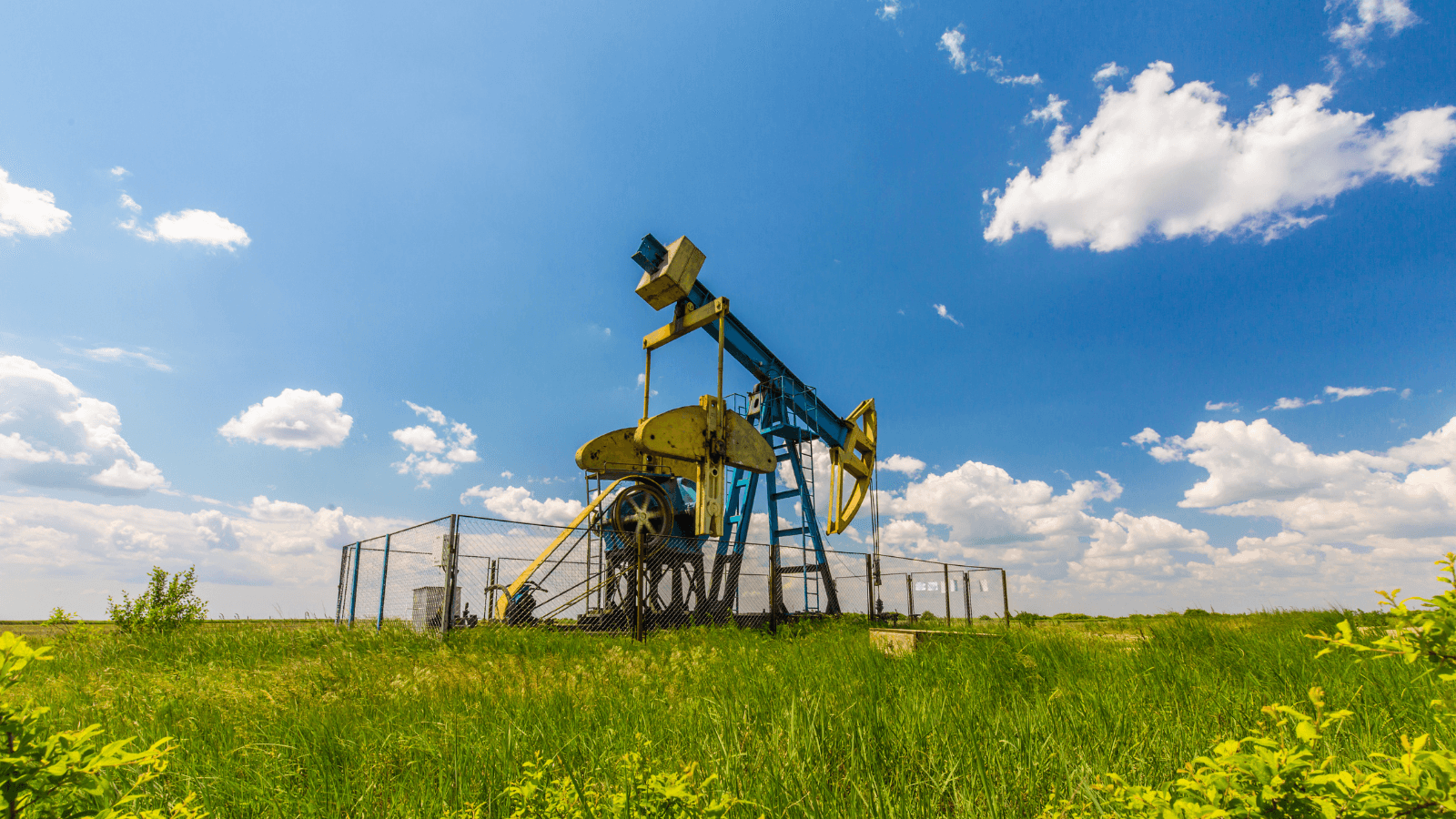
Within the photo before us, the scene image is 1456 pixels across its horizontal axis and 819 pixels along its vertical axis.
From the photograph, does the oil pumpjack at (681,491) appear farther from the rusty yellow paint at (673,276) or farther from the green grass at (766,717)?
the green grass at (766,717)

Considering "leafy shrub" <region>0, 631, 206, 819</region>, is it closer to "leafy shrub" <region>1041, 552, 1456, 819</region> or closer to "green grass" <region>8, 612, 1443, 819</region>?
"green grass" <region>8, 612, 1443, 819</region>

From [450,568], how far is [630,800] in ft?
24.0

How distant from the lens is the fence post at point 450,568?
8.42 meters

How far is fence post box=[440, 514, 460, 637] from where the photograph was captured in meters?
8.42

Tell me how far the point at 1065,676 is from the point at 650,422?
311 inches

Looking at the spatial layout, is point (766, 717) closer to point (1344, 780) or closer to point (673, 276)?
point (1344, 780)

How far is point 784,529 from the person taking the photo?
51.9ft

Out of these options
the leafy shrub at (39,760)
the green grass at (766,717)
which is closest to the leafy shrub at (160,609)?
the green grass at (766,717)

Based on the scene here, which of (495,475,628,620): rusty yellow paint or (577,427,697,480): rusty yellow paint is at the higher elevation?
(577,427,697,480): rusty yellow paint

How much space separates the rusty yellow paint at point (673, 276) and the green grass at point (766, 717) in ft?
26.2

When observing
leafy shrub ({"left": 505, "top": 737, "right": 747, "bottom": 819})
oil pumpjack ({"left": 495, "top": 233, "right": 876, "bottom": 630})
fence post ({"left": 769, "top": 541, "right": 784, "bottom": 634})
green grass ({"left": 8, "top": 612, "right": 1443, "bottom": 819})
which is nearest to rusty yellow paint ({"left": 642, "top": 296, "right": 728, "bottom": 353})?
oil pumpjack ({"left": 495, "top": 233, "right": 876, "bottom": 630})

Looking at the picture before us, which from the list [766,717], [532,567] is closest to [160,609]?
[532,567]

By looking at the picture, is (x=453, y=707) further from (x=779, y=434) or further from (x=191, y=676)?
(x=779, y=434)

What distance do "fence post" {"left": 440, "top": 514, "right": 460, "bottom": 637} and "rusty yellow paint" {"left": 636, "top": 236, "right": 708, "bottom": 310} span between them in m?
6.23
